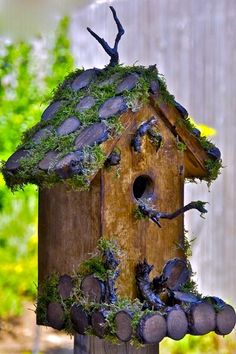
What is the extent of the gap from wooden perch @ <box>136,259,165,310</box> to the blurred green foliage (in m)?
2.23

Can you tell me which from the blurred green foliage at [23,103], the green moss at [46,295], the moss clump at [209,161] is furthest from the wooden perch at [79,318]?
the blurred green foliage at [23,103]

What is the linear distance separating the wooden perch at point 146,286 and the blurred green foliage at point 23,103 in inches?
87.7

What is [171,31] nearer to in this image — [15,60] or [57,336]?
[15,60]

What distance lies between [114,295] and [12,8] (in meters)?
2.54

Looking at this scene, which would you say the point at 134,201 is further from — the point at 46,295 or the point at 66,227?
the point at 46,295

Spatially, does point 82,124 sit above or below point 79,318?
above

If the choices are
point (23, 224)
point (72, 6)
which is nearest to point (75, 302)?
point (23, 224)

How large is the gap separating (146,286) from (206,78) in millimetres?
2705

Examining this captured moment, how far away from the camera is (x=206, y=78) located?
470cm

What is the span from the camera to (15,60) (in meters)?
4.45

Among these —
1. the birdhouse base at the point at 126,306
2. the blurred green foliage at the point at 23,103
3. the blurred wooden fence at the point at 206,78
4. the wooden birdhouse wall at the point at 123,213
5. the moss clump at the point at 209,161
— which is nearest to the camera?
the birdhouse base at the point at 126,306

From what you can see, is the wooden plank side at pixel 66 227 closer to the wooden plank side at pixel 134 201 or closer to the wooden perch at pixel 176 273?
the wooden plank side at pixel 134 201

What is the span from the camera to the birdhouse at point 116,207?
2115 millimetres

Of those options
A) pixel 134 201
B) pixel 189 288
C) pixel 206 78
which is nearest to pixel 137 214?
pixel 134 201
